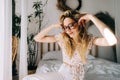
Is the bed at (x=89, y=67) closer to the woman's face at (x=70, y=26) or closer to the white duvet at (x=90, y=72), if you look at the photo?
the white duvet at (x=90, y=72)

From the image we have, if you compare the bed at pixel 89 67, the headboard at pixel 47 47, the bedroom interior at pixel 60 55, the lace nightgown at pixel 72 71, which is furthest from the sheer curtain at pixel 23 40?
the headboard at pixel 47 47

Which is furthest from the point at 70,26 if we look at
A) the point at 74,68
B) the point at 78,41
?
the point at 74,68

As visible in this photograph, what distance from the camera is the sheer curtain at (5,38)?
5.38 ft

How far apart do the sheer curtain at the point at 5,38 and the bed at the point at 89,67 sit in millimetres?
265

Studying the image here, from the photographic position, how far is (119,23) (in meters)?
2.79

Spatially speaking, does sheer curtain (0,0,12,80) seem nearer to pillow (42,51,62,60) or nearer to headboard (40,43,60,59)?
pillow (42,51,62,60)

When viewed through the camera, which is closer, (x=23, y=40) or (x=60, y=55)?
(x=23, y=40)

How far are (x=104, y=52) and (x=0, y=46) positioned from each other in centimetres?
188

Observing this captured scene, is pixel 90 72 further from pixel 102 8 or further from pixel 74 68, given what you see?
pixel 102 8

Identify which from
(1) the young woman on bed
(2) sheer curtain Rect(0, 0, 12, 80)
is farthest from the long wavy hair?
(2) sheer curtain Rect(0, 0, 12, 80)

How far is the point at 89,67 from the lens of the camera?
7.35 feet

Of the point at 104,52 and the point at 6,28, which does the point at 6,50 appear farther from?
the point at 104,52

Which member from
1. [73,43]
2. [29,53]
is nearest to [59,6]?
[29,53]

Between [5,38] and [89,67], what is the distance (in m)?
1.02
